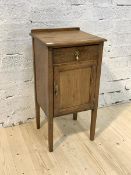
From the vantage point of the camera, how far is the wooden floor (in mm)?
1417

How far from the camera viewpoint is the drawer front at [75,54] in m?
1.31

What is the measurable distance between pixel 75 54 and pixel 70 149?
0.66m

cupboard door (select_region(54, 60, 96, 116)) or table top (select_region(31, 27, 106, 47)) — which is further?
cupboard door (select_region(54, 60, 96, 116))

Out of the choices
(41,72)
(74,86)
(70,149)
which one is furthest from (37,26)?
(70,149)

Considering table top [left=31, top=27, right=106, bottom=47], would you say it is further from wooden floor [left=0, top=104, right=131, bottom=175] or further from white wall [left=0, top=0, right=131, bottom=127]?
wooden floor [left=0, top=104, right=131, bottom=175]

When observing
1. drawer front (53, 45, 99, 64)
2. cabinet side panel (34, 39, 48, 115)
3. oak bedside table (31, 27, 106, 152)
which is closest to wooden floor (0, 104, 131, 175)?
oak bedside table (31, 27, 106, 152)

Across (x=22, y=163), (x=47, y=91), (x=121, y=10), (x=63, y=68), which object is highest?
(x=121, y=10)

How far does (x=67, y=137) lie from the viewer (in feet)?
5.63

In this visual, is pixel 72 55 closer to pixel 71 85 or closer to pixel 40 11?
pixel 71 85

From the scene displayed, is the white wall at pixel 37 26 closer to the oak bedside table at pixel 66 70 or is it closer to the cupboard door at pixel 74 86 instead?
the oak bedside table at pixel 66 70

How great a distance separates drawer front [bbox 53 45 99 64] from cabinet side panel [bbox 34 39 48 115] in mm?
67

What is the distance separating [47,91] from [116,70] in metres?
0.88

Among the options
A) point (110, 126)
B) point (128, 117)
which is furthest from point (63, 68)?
point (128, 117)

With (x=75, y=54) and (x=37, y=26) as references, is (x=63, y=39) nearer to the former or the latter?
(x=75, y=54)
